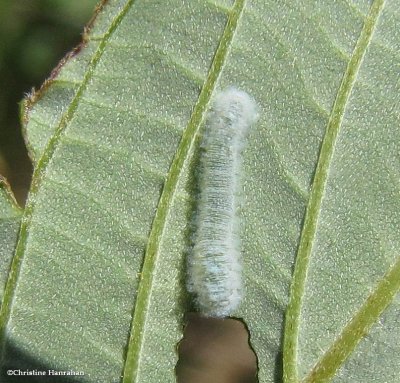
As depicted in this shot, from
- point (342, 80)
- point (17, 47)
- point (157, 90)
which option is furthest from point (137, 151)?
point (17, 47)

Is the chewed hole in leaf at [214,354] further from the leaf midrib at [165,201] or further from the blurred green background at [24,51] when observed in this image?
the leaf midrib at [165,201]

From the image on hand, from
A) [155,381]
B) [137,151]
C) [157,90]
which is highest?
[157,90]

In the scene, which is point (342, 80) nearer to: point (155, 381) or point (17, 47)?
point (155, 381)

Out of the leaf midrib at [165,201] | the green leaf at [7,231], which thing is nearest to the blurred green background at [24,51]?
the green leaf at [7,231]

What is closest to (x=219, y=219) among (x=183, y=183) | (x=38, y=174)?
(x=183, y=183)

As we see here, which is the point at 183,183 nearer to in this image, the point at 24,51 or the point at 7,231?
the point at 7,231

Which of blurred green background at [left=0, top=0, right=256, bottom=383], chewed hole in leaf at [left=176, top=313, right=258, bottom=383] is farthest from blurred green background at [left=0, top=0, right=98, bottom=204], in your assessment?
chewed hole in leaf at [left=176, top=313, right=258, bottom=383]
